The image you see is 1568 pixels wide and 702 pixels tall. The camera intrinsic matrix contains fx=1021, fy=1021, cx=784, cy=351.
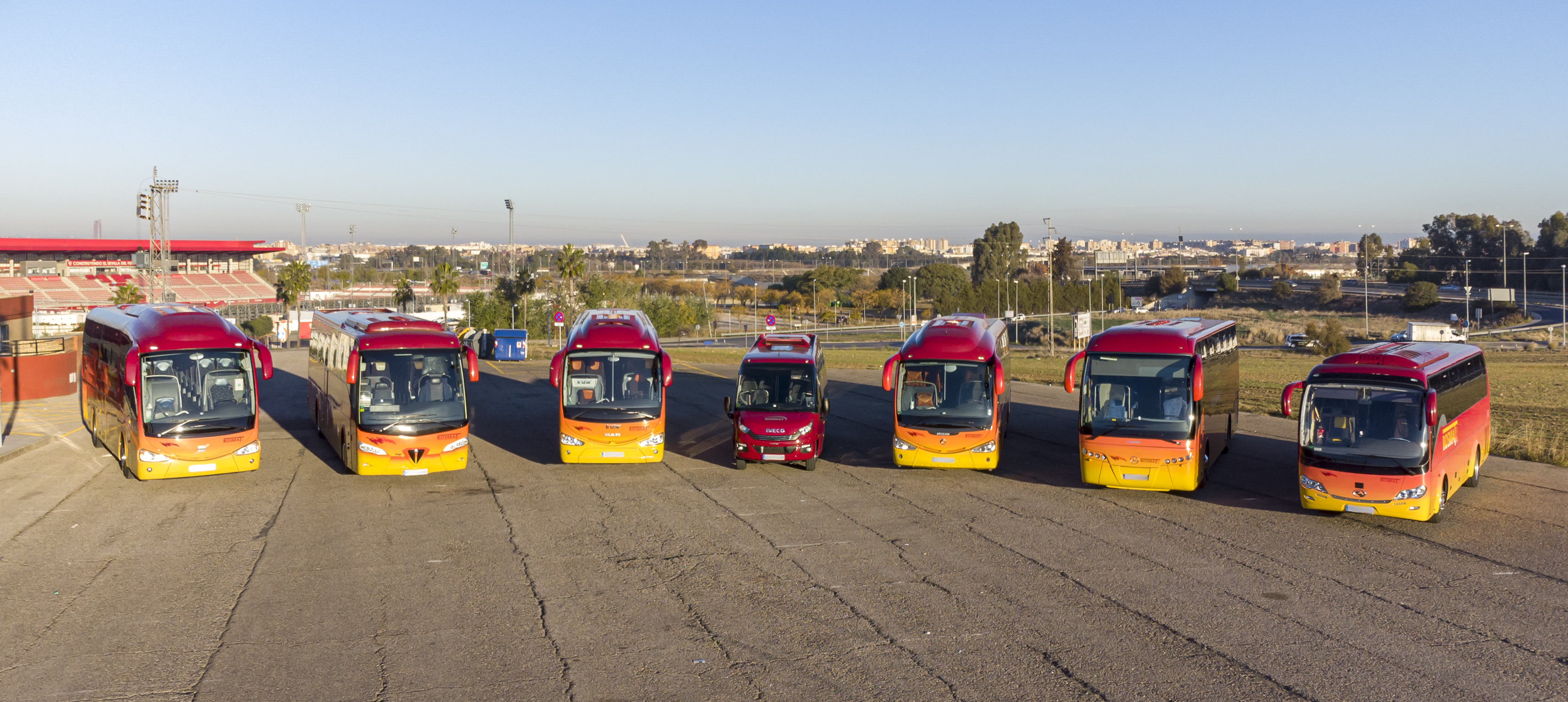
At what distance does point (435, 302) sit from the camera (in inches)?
5123

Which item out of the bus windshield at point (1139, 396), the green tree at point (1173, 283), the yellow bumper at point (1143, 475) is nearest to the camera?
the yellow bumper at point (1143, 475)

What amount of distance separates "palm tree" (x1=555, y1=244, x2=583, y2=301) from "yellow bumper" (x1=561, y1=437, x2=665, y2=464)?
6070cm

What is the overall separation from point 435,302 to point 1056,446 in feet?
385

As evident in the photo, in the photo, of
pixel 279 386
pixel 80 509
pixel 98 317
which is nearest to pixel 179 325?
pixel 80 509

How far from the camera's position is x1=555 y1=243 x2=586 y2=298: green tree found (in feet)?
265

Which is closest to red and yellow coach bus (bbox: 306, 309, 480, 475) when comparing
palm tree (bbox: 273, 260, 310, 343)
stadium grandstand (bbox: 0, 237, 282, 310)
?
palm tree (bbox: 273, 260, 310, 343)

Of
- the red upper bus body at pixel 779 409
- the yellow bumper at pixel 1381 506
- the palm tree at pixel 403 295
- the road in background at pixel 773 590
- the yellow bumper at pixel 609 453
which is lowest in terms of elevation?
the road in background at pixel 773 590

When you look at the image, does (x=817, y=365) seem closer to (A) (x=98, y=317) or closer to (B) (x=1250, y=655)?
(B) (x=1250, y=655)

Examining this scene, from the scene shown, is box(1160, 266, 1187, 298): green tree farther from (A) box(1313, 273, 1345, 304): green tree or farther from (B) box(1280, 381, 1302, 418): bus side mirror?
(B) box(1280, 381, 1302, 418): bus side mirror

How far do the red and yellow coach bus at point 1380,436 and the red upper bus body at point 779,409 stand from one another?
9.32 metres

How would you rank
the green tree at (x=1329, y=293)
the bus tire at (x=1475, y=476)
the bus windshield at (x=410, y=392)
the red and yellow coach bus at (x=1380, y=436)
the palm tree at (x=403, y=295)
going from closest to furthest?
1. the red and yellow coach bus at (x=1380, y=436)
2. the bus tire at (x=1475, y=476)
3. the bus windshield at (x=410, y=392)
4. the palm tree at (x=403, y=295)
5. the green tree at (x=1329, y=293)

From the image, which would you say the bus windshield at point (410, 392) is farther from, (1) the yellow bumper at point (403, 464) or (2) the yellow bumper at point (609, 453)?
(2) the yellow bumper at point (609, 453)

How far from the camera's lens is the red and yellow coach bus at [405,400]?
19750 millimetres

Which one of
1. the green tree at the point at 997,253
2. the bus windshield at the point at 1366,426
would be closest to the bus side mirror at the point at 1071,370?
the bus windshield at the point at 1366,426
